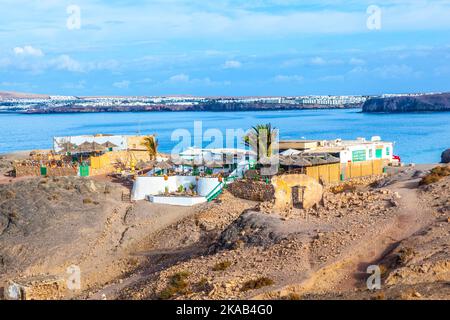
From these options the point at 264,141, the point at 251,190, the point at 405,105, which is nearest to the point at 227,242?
the point at 251,190

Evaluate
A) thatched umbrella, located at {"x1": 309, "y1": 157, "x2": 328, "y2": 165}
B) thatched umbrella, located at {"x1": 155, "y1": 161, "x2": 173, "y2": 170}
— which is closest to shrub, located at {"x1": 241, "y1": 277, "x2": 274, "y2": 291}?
thatched umbrella, located at {"x1": 309, "y1": 157, "x2": 328, "y2": 165}

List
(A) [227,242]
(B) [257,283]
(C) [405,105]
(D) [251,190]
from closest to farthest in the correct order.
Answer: (B) [257,283]
(A) [227,242]
(D) [251,190]
(C) [405,105]

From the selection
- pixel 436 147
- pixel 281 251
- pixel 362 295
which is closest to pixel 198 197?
pixel 281 251

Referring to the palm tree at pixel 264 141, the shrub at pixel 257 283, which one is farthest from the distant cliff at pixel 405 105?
the shrub at pixel 257 283

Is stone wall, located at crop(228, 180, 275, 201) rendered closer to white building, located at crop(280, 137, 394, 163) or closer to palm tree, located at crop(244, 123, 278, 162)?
palm tree, located at crop(244, 123, 278, 162)

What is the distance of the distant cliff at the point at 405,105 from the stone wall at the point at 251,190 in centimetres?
15294

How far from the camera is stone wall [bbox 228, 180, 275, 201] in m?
26.2

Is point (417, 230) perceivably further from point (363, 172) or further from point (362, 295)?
point (363, 172)

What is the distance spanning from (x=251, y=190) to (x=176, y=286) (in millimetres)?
10309

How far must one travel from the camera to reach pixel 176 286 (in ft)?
55.0

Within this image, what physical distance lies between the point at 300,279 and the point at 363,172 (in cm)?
1583

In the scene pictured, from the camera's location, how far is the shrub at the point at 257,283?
50.1ft

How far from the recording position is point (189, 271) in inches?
697

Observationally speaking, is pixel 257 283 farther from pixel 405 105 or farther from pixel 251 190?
pixel 405 105
